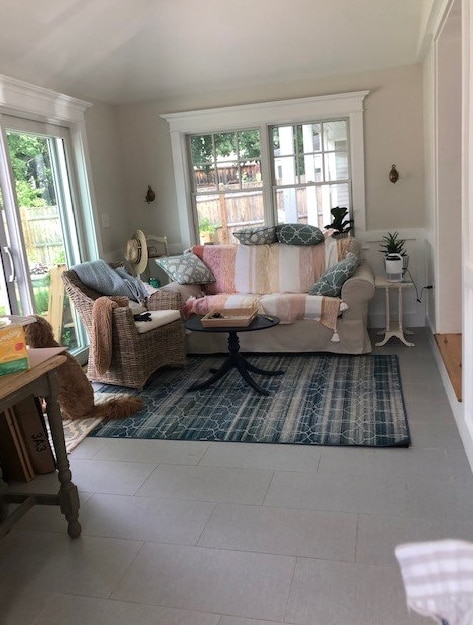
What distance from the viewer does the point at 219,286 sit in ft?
16.6

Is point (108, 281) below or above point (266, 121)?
below

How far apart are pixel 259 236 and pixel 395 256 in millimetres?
1241

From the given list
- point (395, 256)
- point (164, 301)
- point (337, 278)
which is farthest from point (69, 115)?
point (395, 256)

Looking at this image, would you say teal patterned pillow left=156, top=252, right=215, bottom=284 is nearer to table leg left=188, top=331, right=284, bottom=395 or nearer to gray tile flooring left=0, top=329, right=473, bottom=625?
table leg left=188, top=331, right=284, bottom=395

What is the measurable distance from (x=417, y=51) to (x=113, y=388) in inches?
144

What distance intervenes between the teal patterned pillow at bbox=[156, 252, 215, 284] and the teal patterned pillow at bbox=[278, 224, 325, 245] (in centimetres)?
78

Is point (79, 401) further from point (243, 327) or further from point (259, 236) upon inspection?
point (259, 236)

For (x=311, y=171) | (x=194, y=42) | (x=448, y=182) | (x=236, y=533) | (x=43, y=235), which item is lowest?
(x=236, y=533)

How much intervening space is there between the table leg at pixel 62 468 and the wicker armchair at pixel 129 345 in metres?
1.62

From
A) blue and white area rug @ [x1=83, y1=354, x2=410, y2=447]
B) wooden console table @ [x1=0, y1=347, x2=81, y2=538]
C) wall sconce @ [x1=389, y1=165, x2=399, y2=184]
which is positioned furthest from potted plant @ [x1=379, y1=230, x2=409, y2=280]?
wooden console table @ [x1=0, y1=347, x2=81, y2=538]

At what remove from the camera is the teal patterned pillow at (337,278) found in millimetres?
4332

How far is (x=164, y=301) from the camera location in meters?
4.44

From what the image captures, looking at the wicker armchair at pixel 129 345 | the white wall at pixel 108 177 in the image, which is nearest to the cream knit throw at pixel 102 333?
the wicker armchair at pixel 129 345

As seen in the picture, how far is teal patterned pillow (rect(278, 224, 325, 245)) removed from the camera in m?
4.84
